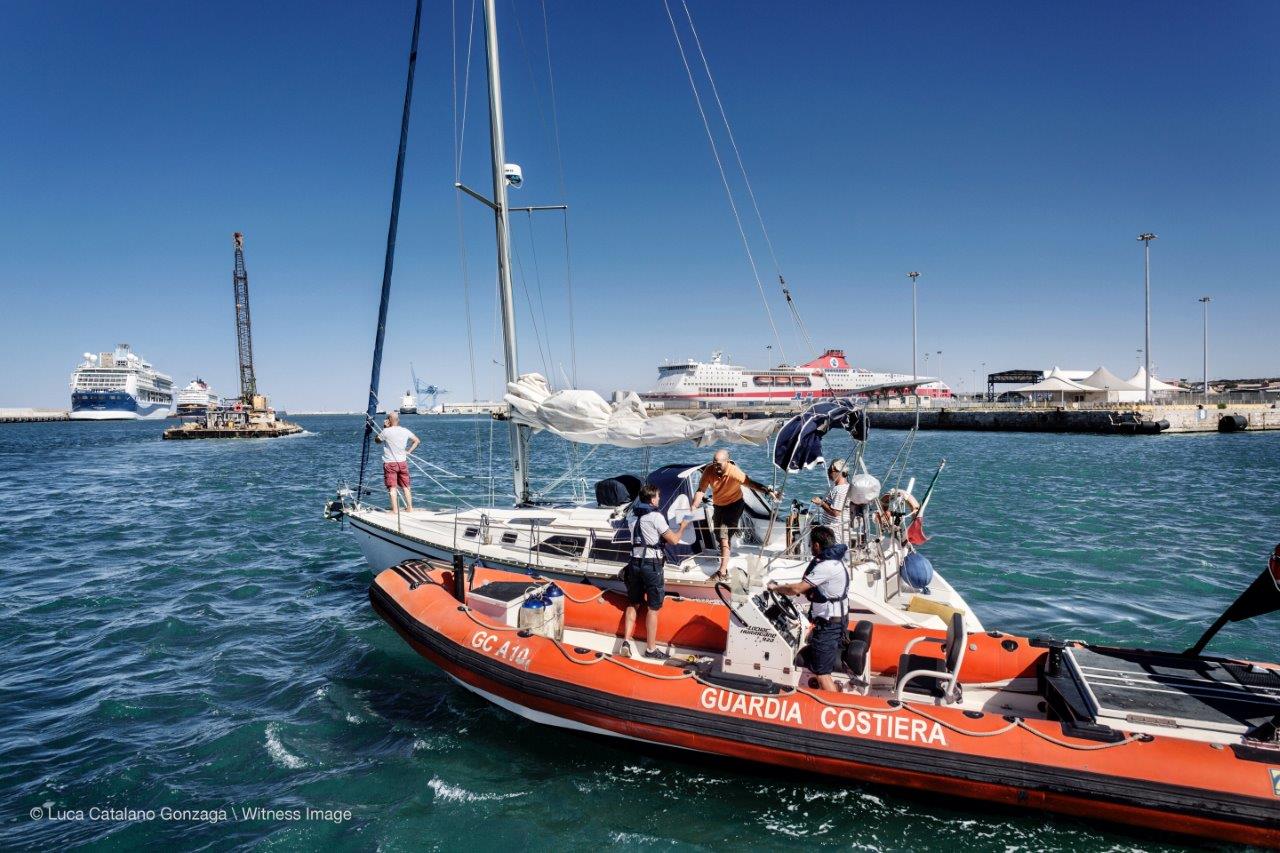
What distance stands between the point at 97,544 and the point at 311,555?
5.35m

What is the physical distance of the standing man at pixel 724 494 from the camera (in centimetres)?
768

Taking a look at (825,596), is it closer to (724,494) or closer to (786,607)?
(786,607)

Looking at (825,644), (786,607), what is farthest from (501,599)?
(825,644)

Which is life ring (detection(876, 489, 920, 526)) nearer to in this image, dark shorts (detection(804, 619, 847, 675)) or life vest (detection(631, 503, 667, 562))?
dark shorts (detection(804, 619, 847, 675))

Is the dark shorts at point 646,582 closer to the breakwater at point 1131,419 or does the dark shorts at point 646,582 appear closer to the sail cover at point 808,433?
the sail cover at point 808,433

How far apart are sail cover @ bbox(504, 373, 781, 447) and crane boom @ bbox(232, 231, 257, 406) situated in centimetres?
7629

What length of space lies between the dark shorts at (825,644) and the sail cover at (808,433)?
8.26ft

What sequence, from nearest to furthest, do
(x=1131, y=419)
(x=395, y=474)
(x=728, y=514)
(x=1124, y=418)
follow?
(x=728, y=514) < (x=395, y=474) < (x=1131, y=419) < (x=1124, y=418)

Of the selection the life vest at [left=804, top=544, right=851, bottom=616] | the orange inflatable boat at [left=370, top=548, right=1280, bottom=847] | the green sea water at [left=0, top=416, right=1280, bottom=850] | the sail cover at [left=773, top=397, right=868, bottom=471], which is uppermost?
the sail cover at [left=773, top=397, right=868, bottom=471]

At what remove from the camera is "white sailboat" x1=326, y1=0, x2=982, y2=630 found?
752cm

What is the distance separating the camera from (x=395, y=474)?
1078 centimetres

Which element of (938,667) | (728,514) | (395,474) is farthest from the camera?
(395,474)

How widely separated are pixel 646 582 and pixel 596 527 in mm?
2681

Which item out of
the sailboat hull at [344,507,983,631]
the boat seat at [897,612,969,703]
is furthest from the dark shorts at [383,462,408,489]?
the boat seat at [897,612,969,703]
